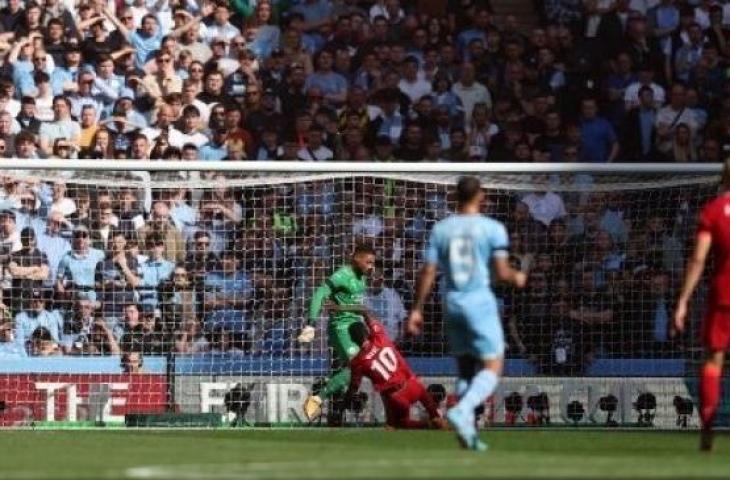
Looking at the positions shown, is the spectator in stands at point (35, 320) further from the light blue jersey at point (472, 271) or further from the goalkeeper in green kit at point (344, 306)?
the light blue jersey at point (472, 271)

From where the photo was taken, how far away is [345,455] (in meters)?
14.2

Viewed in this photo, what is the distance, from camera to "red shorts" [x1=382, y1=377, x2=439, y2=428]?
68.5ft

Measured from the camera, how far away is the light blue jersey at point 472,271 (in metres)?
14.5

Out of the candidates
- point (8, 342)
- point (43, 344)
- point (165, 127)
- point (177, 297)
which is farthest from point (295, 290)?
point (165, 127)

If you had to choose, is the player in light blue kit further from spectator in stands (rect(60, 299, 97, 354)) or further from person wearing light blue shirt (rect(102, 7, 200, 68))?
person wearing light blue shirt (rect(102, 7, 200, 68))

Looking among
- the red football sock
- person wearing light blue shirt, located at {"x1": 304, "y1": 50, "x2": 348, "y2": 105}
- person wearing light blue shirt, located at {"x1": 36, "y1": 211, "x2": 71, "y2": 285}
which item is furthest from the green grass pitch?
person wearing light blue shirt, located at {"x1": 304, "y1": 50, "x2": 348, "y2": 105}

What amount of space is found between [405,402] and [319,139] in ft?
17.7

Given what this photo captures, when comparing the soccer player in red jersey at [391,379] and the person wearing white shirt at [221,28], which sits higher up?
the person wearing white shirt at [221,28]

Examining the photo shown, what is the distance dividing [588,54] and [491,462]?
14981 mm

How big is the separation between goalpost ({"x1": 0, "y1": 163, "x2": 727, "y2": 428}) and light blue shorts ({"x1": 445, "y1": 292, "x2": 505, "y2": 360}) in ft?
24.8

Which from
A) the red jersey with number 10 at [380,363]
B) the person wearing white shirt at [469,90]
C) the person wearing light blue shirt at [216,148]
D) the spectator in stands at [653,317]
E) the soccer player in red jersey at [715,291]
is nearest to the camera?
the soccer player in red jersey at [715,291]

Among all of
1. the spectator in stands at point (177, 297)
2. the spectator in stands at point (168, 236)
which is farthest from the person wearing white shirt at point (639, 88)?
the spectator in stands at point (177, 297)

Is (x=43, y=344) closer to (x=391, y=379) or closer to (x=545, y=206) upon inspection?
(x=391, y=379)

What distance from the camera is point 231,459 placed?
45.6ft
